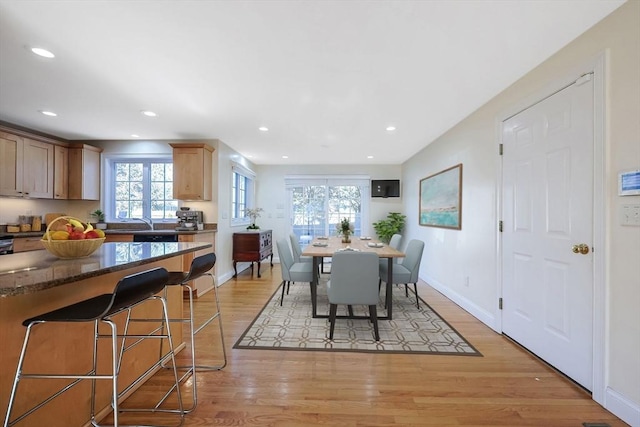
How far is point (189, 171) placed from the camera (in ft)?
12.9

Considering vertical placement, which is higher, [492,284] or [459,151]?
[459,151]

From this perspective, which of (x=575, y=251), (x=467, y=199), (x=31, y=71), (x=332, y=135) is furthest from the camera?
(x=332, y=135)

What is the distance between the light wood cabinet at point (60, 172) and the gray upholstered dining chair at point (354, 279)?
171 inches

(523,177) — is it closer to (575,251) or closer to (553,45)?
(575,251)

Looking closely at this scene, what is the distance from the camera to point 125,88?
8.18 feet

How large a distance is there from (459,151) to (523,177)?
1245 millimetres

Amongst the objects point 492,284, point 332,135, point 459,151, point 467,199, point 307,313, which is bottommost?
point 307,313

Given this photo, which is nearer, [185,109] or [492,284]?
[492,284]

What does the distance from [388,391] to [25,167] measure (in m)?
5.07

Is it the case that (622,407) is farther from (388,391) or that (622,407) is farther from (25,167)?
(25,167)

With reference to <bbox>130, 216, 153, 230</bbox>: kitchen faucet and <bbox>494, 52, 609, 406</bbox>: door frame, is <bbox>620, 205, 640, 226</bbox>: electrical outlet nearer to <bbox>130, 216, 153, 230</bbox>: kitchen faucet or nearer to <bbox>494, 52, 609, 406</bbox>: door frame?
<bbox>494, 52, 609, 406</bbox>: door frame

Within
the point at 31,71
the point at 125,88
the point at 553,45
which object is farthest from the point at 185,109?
the point at 553,45

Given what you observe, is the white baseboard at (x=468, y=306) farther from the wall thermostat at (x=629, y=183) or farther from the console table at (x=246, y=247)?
the console table at (x=246, y=247)

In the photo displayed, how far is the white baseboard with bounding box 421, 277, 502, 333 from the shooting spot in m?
2.68
